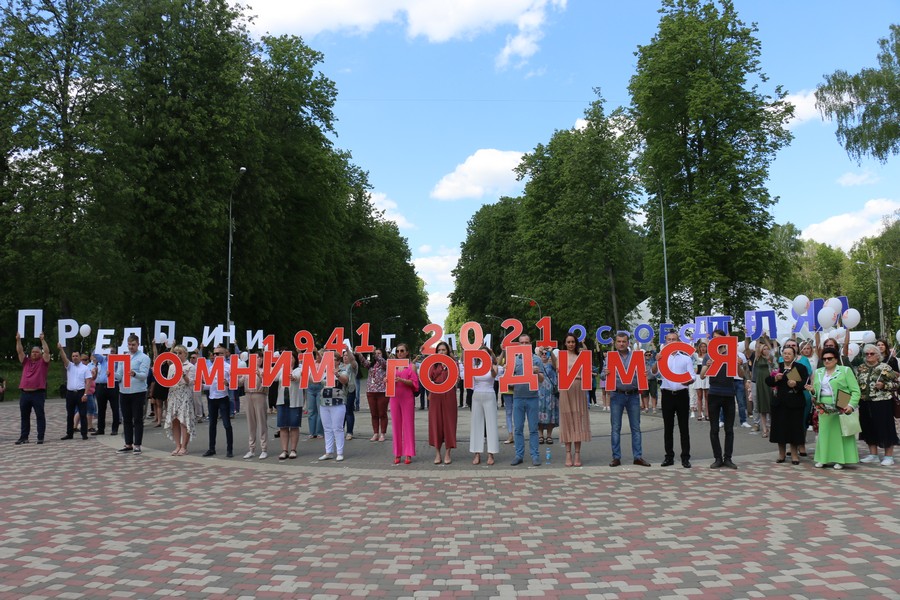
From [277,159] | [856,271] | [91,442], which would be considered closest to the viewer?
[91,442]

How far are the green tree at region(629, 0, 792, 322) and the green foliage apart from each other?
19438mm

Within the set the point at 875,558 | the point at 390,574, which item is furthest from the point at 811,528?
the point at 390,574

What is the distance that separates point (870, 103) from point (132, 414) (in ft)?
113

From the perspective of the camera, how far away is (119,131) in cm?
2727

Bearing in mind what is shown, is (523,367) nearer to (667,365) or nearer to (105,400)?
(667,365)

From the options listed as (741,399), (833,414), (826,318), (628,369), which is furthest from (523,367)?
(741,399)

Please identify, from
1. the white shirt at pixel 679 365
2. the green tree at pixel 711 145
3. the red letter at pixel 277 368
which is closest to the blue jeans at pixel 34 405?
the red letter at pixel 277 368

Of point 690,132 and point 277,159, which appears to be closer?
point 690,132

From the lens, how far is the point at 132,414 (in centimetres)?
1308

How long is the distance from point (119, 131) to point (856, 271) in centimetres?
8241

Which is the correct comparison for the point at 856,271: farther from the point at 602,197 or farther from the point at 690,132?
the point at 690,132

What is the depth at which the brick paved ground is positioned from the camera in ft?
17.1

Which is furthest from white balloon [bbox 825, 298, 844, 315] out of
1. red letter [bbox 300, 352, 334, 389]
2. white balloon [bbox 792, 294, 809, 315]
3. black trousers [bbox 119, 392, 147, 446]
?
black trousers [bbox 119, 392, 147, 446]

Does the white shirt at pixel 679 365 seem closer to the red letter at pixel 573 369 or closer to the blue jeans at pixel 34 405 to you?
the red letter at pixel 573 369
